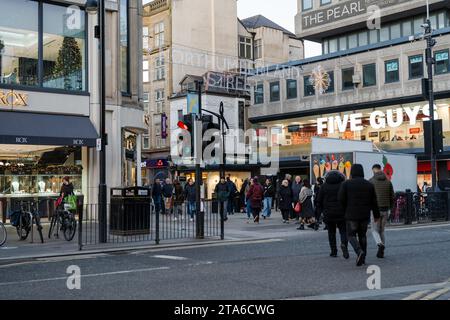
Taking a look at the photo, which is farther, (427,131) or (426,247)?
(427,131)

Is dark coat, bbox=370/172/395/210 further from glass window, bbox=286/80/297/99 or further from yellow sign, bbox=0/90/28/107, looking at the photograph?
glass window, bbox=286/80/297/99

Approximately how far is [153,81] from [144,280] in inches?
→ 1810

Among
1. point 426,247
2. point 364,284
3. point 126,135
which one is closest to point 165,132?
point 126,135

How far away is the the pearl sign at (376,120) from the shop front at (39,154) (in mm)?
27267

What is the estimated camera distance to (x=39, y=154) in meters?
21.3

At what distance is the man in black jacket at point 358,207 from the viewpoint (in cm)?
1028

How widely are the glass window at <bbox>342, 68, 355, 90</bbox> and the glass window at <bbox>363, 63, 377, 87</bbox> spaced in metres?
1.03

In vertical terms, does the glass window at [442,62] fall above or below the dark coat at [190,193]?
above

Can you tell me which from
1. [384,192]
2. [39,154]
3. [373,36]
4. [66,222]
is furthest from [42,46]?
[373,36]

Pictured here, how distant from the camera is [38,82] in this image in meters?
20.9

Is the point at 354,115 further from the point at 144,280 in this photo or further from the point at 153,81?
the point at 144,280

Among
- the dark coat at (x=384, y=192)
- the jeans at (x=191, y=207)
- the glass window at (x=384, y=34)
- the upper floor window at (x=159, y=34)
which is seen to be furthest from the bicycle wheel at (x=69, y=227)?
the glass window at (x=384, y=34)

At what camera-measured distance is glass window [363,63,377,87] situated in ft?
146

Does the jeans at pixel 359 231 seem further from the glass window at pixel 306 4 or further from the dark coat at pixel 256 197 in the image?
the glass window at pixel 306 4
